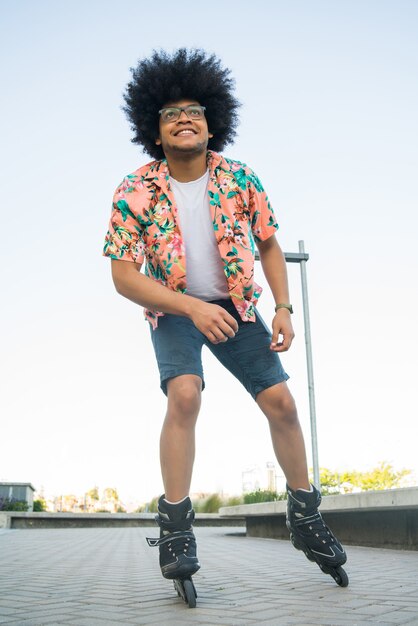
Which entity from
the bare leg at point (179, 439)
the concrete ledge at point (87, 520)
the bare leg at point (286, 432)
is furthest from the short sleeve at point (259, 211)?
the concrete ledge at point (87, 520)

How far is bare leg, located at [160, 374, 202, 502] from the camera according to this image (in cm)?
282

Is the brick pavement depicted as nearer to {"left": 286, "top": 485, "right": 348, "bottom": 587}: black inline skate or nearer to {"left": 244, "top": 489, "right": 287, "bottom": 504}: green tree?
{"left": 286, "top": 485, "right": 348, "bottom": 587}: black inline skate

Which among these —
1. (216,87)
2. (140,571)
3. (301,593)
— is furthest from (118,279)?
(140,571)

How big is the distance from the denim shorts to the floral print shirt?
0.25 ft

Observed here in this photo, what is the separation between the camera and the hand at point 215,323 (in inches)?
104

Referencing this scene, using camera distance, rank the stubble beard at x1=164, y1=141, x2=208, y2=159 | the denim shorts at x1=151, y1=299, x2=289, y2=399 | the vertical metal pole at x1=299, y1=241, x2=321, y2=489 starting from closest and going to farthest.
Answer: the denim shorts at x1=151, y1=299, x2=289, y2=399, the stubble beard at x1=164, y1=141, x2=208, y2=159, the vertical metal pole at x1=299, y1=241, x2=321, y2=489

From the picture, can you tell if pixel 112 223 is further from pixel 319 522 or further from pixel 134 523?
pixel 134 523

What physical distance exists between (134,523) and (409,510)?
46.1 ft

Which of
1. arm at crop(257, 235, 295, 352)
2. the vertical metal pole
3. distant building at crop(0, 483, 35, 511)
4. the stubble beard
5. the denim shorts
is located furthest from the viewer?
distant building at crop(0, 483, 35, 511)

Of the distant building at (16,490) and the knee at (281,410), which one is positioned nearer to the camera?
the knee at (281,410)

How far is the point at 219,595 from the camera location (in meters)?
2.95

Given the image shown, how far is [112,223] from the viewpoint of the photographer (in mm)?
3059

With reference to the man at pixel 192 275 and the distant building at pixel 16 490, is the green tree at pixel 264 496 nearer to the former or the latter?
the man at pixel 192 275

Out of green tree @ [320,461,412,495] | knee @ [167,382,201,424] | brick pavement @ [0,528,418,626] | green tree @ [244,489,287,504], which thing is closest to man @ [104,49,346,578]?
knee @ [167,382,201,424]
